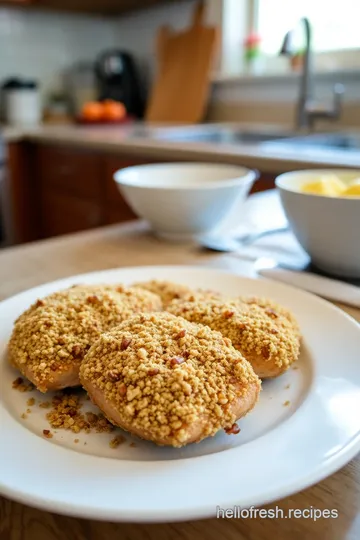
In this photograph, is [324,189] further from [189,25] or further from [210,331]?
[189,25]

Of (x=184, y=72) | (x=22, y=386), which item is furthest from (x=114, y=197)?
(x=22, y=386)

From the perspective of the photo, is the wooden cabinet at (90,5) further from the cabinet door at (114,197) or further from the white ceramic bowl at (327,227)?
the white ceramic bowl at (327,227)

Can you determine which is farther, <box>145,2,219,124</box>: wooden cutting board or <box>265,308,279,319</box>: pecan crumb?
<box>145,2,219,124</box>: wooden cutting board

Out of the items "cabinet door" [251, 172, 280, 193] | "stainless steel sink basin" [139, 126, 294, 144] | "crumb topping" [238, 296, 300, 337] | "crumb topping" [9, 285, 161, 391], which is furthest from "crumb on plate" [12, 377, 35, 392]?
"stainless steel sink basin" [139, 126, 294, 144]

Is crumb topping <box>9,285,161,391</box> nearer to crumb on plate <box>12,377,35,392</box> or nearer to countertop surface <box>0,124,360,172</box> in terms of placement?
crumb on plate <box>12,377,35,392</box>

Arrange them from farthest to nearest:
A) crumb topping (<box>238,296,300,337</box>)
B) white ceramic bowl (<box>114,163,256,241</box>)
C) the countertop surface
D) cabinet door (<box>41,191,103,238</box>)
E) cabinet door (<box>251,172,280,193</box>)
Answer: cabinet door (<box>41,191,103,238</box>)
cabinet door (<box>251,172,280,193</box>)
the countertop surface
white ceramic bowl (<box>114,163,256,241</box>)
crumb topping (<box>238,296,300,337</box>)
